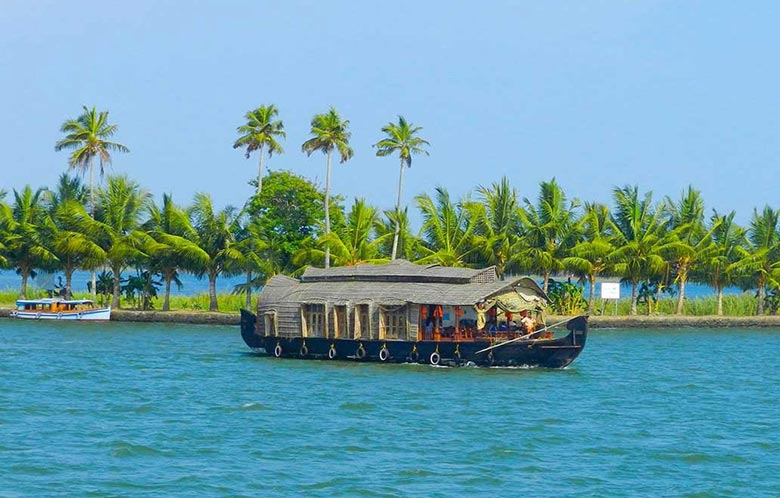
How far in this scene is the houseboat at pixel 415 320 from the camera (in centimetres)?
4262

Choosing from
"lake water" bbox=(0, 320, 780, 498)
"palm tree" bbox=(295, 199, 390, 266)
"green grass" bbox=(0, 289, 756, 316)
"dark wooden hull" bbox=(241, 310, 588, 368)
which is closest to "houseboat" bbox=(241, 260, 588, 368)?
"dark wooden hull" bbox=(241, 310, 588, 368)

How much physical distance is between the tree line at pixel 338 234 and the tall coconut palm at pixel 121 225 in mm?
76

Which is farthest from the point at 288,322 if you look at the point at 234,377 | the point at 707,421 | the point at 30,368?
the point at 707,421

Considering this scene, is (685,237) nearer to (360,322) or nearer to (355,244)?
(355,244)

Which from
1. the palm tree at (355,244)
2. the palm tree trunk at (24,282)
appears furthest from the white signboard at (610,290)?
the palm tree trunk at (24,282)

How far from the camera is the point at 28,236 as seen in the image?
71.5 meters

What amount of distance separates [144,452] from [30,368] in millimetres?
17667

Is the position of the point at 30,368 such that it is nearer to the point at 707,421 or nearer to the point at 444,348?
the point at 444,348

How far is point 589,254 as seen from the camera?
6806 cm

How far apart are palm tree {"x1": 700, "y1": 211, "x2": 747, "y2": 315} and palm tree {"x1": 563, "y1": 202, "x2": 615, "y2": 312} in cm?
577

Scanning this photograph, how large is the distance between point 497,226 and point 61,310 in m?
23.1

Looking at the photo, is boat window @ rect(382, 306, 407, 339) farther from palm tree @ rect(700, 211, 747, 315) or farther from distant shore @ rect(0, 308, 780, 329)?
palm tree @ rect(700, 211, 747, 315)

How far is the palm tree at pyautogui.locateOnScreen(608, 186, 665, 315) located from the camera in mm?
68875

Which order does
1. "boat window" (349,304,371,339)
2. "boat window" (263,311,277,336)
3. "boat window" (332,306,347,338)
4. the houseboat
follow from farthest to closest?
"boat window" (263,311,277,336) < "boat window" (332,306,347,338) < "boat window" (349,304,371,339) < the houseboat
